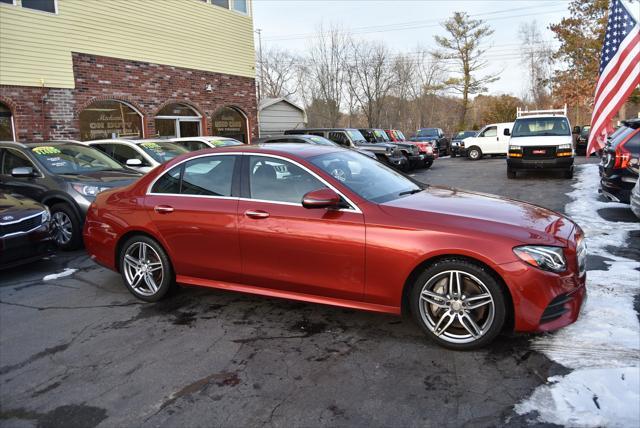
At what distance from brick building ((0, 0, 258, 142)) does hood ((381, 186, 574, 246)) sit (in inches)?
481

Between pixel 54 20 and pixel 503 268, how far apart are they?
14021 mm

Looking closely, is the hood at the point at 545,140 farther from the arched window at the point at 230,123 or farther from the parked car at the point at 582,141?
the arched window at the point at 230,123

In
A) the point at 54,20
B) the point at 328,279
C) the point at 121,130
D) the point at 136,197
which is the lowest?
the point at 328,279

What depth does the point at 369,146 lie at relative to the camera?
1627cm

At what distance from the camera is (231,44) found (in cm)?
1856

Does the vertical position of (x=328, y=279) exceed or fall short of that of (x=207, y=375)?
it exceeds it

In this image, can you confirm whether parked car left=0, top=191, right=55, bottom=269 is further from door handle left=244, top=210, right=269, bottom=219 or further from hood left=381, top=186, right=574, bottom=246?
hood left=381, top=186, right=574, bottom=246

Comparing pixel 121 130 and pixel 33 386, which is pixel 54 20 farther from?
pixel 33 386

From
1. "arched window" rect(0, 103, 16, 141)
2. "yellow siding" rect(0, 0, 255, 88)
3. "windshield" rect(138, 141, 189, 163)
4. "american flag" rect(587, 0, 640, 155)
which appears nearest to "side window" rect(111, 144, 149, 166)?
"windshield" rect(138, 141, 189, 163)

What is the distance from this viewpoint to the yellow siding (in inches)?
496

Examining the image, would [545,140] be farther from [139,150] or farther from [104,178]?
[104,178]

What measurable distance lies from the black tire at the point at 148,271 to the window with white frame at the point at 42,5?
1097 cm

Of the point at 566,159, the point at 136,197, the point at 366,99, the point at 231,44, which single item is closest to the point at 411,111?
the point at 366,99

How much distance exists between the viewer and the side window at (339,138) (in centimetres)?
1723
